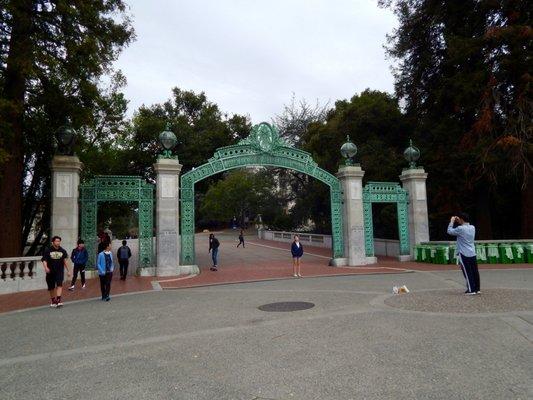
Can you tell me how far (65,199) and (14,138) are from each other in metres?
2.58

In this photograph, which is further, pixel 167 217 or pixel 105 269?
pixel 167 217

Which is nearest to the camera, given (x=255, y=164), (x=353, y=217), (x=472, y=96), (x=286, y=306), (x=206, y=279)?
(x=286, y=306)

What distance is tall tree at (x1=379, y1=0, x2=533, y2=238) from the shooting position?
1866 cm

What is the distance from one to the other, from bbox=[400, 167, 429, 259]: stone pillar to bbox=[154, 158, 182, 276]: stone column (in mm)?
11118

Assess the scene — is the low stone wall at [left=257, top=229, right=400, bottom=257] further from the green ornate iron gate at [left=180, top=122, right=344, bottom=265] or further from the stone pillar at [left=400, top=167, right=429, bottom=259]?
the green ornate iron gate at [left=180, top=122, right=344, bottom=265]

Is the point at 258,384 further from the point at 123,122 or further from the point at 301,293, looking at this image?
the point at 123,122

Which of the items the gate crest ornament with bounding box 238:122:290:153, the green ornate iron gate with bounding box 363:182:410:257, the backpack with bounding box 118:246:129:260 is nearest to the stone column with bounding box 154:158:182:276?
the backpack with bounding box 118:246:129:260

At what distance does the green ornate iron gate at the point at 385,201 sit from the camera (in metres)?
19.3

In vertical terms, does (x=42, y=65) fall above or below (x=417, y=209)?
→ above

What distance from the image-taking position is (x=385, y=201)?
20031 millimetres

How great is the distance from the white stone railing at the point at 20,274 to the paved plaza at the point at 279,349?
348 centimetres

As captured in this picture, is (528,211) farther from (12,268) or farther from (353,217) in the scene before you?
(12,268)

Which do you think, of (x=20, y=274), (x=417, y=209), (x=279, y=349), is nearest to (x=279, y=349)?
(x=279, y=349)

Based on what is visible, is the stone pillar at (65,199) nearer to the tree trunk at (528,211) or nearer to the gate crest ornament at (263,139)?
the gate crest ornament at (263,139)
